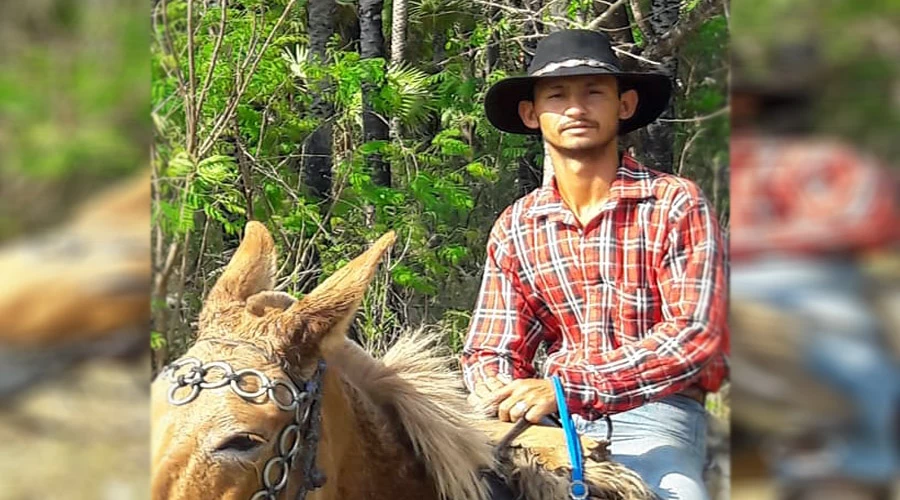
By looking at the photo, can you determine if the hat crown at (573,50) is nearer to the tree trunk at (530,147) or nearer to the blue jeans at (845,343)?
the tree trunk at (530,147)

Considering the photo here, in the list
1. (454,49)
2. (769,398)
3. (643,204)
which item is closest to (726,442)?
(643,204)

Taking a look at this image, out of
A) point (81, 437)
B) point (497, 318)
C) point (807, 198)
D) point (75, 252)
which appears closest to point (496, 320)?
point (497, 318)

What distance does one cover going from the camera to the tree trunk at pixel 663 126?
3.02 ft

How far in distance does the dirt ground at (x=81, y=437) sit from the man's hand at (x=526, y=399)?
238cm

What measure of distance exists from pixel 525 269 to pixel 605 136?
11cm

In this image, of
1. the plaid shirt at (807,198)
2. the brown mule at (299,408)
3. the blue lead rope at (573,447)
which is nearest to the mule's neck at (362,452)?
the brown mule at (299,408)

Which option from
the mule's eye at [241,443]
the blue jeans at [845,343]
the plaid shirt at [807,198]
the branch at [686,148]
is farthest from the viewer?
the blue jeans at [845,343]

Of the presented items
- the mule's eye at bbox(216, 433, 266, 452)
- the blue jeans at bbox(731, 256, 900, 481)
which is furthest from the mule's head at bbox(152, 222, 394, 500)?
the blue jeans at bbox(731, 256, 900, 481)

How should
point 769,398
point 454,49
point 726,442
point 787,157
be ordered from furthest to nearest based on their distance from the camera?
point 769,398
point 787,157
point 726,442
point 454,49

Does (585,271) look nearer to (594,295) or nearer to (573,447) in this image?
(594,295)

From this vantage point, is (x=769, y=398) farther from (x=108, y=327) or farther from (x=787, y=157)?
(x=108, y=327)

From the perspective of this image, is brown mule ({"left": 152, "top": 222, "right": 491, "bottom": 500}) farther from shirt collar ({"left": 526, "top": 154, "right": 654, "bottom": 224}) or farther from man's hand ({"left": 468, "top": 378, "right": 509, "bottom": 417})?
shirt collar ({"left": 526, "top": 154, "right": 654, "bottom": 224})

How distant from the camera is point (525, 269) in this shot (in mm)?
→ 896

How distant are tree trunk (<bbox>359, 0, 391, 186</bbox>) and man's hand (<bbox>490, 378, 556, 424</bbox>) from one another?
170 mm
